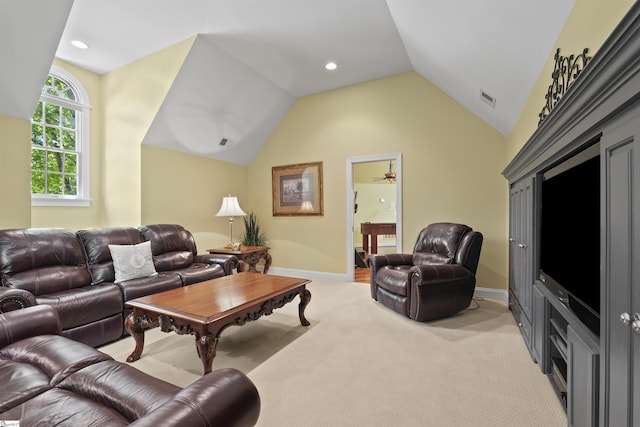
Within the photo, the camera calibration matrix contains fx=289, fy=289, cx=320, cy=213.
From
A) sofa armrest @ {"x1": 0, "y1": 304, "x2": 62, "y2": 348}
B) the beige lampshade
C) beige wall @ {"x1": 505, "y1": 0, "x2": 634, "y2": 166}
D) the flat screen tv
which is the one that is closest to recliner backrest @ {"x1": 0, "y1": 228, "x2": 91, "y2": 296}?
sofa armrest @ {"x1": 0, "y1": 304, "x2": 62, "y2": 348}

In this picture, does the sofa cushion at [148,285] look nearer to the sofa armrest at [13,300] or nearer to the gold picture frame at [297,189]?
the sofa armrest at [13,300]

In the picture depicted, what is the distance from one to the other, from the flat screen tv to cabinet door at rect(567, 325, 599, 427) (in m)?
0.10

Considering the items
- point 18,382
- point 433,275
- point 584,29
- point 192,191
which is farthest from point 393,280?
point 192,191

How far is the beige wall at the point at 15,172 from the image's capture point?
3076mm

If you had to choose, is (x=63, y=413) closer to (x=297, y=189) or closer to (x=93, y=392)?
(x=93, y=392)

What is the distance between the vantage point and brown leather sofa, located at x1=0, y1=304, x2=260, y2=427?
3.00 ft

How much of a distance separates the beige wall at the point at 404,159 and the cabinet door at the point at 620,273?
10.5 ft

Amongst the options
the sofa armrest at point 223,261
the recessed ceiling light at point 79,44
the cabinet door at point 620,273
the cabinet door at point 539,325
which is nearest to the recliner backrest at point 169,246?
the sofa armrest at point 223,261

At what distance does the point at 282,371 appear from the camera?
2160 millimetres

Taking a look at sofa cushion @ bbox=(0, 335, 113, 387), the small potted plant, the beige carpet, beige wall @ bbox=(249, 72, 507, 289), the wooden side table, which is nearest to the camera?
sofa cushion @ bbox=(0, 335, 113, 387)

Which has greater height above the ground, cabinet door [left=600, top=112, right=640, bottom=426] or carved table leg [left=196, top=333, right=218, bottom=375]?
cabinet door [left=600, top=112, right=640, bottom=426]

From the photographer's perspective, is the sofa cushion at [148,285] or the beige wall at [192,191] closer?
the sofa cushion at [148,285]

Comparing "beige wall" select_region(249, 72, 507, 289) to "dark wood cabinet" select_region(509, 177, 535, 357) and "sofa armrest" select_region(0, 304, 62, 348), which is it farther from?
"sofa armrest" select_region(0, 304, 62, 348)

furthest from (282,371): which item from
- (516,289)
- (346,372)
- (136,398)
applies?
(516,289)
